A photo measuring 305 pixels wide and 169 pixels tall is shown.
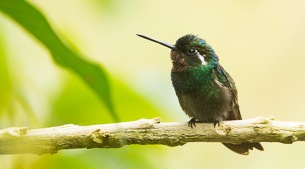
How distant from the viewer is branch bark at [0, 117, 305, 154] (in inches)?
79.2

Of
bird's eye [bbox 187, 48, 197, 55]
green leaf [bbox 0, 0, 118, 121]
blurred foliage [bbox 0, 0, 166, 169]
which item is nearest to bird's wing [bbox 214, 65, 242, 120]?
bird's eye [bbox 187, 48, 197, 55]

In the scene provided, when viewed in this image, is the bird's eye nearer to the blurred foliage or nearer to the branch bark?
the branch bark

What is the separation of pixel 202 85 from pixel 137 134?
4.39 feet

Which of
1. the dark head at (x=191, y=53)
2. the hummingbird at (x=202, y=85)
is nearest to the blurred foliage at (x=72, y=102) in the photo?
the hummingbird at (x=202, y=85)

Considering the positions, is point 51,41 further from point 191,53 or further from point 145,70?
point 191,53

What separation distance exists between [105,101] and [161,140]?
1481mm

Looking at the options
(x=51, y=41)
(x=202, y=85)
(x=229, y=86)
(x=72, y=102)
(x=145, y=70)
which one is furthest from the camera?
(x=229, y=86)

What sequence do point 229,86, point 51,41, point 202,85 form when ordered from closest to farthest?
1. point 51,41
2. point 202,85
3. point 229,86

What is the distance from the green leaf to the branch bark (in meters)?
0.83

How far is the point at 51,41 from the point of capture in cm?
98

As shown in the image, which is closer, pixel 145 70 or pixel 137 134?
pixel 137 134

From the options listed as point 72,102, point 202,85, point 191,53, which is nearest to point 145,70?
point 72,102

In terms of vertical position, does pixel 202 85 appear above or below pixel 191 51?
below

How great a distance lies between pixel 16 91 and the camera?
174 centimetres
